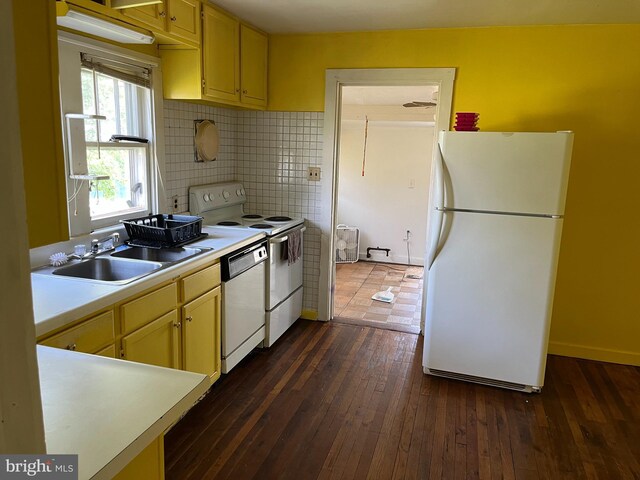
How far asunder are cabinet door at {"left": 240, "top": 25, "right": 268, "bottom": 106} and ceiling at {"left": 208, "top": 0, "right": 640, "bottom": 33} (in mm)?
129

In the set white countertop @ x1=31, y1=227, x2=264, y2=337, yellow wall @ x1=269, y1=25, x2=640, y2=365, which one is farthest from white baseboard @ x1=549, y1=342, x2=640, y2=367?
white countertop @ x1=31, y1=227, x2=264, y2=337

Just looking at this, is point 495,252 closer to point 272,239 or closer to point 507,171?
point 507,171

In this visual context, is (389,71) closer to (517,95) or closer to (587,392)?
(517,95)

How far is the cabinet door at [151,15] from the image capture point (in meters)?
2.19

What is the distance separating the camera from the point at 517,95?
3312mm

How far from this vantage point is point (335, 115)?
12.2ft

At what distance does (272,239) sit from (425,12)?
1773 millimetres

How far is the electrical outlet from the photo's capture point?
3.83 m

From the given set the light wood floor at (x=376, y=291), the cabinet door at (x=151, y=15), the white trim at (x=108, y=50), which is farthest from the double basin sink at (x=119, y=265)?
the light wood floor at (x=376, y=291)

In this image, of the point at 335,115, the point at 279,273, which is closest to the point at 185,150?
the point at 279,273

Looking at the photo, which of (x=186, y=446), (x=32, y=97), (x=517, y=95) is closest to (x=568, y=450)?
(x=186, y=446)

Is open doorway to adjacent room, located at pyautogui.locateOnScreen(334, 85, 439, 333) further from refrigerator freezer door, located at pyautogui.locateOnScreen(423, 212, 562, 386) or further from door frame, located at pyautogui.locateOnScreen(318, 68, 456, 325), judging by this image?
refrigerator freezer door, located at pyautogui.locateOnScreen(423, 212, 562, 386)

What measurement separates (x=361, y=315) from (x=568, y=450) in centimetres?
209

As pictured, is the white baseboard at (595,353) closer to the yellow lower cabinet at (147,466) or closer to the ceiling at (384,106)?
the ceiling at (384,106)
